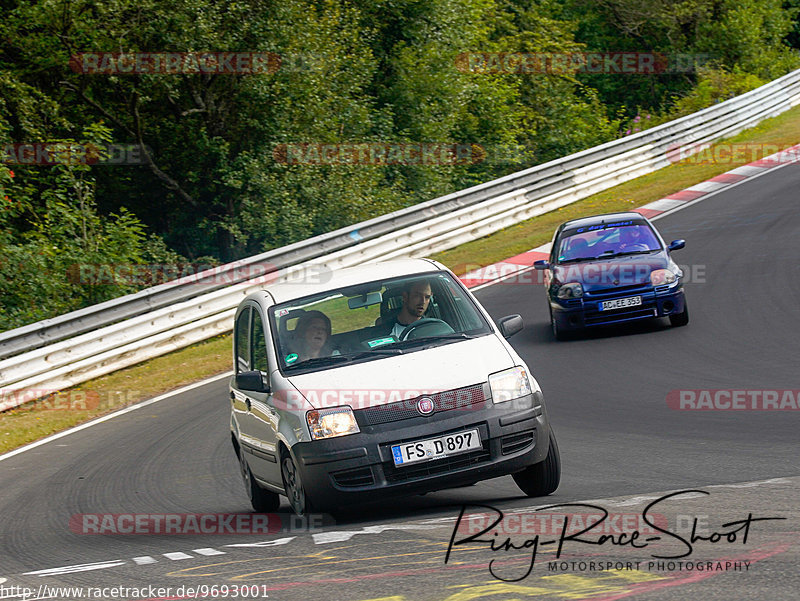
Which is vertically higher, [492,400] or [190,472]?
[492,400]

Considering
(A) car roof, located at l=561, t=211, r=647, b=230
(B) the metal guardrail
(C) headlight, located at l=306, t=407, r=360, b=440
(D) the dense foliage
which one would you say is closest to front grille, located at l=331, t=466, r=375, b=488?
(C) headlight, located at l=306, t=407, r=360, b=440

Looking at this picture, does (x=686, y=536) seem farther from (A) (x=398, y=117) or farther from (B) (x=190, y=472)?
(A) (x=398, y=117)

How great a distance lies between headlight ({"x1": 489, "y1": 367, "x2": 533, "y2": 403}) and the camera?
688 centimetres

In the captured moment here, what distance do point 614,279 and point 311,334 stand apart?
23.2 ft

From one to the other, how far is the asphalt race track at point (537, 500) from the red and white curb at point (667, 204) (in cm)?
210

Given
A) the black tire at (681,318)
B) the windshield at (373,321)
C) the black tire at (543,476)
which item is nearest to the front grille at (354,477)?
the windshield at (373,321)

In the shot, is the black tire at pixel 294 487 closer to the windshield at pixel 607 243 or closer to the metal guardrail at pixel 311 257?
the windshield at pixel 607 243

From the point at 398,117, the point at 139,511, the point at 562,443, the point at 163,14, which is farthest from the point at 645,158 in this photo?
the point at 139,511

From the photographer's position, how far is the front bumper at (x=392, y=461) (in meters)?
6.65

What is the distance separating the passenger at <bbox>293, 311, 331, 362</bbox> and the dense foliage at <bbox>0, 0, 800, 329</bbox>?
44.6 feet

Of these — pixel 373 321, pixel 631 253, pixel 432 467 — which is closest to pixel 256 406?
pixel 373 321

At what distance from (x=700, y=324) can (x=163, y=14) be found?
15845 millimetres

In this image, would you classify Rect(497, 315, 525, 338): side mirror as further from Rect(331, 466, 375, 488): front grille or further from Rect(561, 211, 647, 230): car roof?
Rect(561, 211, 647, 230): car roof

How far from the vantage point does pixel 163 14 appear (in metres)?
24.4
